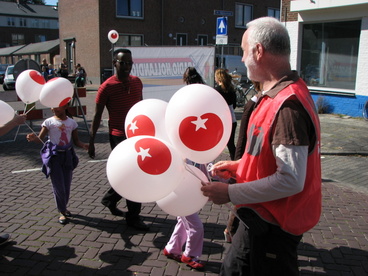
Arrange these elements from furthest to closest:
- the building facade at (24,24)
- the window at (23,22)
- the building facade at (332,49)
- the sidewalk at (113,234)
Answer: the window at (23,22) → the building facade at (24,24) → the building facade at (332,49) → the sidewalk at (113,234)

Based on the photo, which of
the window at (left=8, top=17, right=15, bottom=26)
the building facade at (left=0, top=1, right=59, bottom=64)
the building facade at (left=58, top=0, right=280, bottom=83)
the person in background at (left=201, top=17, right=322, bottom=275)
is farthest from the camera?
the window at (left=8, top=17, right=15, bottom=26)

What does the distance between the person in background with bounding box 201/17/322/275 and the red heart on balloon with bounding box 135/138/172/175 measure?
27 centimetres

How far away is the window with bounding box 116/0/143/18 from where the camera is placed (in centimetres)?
2684

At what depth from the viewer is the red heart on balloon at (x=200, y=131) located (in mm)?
2203

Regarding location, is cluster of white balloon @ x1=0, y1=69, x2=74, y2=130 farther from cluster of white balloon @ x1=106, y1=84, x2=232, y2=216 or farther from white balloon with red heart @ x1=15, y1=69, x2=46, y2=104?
cluster of white balloon @ x1=106, y1=84, x2=232, y2=216

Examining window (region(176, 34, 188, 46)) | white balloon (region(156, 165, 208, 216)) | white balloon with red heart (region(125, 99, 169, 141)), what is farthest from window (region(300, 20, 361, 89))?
window (region(176, 34, 188, 46))

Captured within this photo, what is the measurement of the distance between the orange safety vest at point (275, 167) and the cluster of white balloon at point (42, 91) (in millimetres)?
2934

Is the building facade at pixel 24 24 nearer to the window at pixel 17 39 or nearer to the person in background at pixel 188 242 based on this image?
the window at pixel 17 39

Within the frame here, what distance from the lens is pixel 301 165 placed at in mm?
1657

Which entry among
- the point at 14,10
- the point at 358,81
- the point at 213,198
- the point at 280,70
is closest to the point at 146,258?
the point at 213,198

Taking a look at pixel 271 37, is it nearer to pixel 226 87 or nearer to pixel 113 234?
pixel 113 234

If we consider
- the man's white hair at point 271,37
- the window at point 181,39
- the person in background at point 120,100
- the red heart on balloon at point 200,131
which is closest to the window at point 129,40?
the window at point 181,39

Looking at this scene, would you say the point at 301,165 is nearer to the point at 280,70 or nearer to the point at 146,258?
the point at 280,70

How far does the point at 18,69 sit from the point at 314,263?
8512 mm
